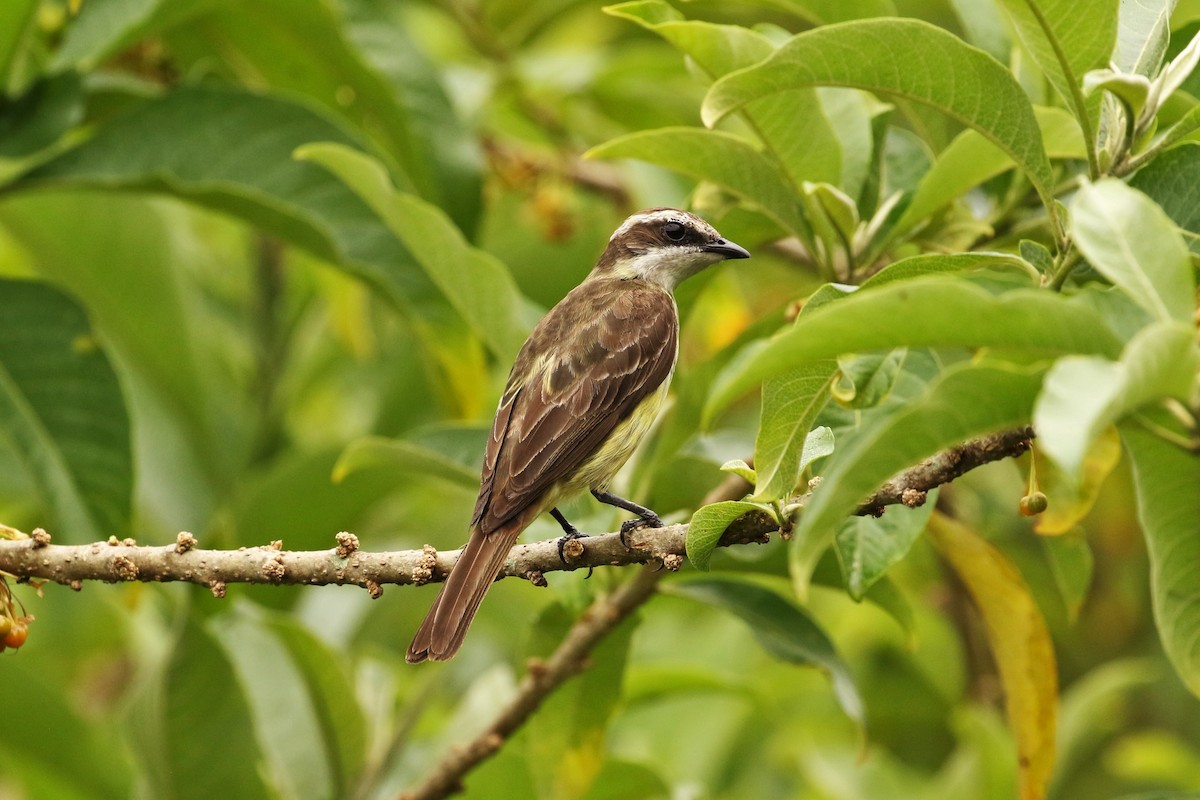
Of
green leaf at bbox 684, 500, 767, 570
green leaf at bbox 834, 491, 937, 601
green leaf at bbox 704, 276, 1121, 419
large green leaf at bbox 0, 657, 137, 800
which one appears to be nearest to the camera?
green leaf at bbox 704, 276, 1121, 419

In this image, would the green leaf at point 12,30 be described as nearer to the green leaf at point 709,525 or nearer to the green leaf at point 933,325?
the green leaf at point 709,525

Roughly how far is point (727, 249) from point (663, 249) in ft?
1.74

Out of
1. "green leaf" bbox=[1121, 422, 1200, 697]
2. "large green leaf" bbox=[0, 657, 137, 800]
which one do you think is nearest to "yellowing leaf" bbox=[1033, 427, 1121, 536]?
"green leaf" bbox=[1121, 422, 1200, 697]

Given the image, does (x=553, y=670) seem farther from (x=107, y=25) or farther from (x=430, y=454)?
(x=107, y=25)

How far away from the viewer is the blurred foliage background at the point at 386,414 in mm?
3846

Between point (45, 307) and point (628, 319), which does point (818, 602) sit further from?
point (45, 307)

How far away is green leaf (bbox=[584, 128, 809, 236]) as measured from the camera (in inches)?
131

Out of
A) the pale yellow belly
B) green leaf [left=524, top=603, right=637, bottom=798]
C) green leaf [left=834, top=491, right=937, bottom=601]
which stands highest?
green leaf [left=834, top=491, right=937, bottom=601]

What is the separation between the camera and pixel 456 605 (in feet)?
10.3

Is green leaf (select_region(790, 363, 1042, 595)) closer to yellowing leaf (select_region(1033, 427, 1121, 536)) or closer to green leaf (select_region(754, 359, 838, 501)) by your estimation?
green leaf (select_region(754, 359, 838, 501))

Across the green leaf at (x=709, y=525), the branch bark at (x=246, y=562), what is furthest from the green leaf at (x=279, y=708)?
the green leaf at (x=709, y=525)

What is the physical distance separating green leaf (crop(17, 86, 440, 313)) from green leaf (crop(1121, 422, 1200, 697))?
7.54ft

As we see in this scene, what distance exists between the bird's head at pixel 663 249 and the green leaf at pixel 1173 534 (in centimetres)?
176

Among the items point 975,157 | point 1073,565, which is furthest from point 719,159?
Answer: point 1073,565
